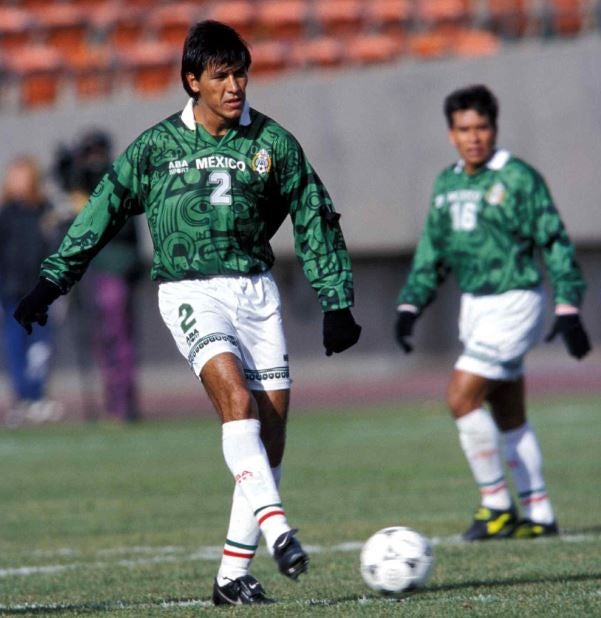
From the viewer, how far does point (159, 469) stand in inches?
472

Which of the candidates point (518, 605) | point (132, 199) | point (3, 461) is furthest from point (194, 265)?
Answer: point (3, 461)

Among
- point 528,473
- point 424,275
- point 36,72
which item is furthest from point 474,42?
point 528,473

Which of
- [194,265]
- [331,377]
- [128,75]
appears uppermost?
[128,75]

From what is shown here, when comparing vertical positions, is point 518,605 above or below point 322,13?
below

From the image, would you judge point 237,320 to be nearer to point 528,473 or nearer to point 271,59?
point 528,473

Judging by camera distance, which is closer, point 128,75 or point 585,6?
point 585,6

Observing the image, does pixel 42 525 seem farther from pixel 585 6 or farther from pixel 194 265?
pixel 585 6

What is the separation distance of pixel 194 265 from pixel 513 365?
280cm

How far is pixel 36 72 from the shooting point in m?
20.3

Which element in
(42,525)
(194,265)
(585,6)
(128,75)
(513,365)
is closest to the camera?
(194,265)

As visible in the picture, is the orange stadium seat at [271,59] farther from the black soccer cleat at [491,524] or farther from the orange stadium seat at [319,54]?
the black soccer cleat at [491,524]

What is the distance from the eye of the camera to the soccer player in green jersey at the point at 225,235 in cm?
596

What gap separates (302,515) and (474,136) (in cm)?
244

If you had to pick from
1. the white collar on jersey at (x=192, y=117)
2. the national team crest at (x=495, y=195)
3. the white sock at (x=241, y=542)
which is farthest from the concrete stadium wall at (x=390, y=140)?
the white sock at (x=241, y=542)
